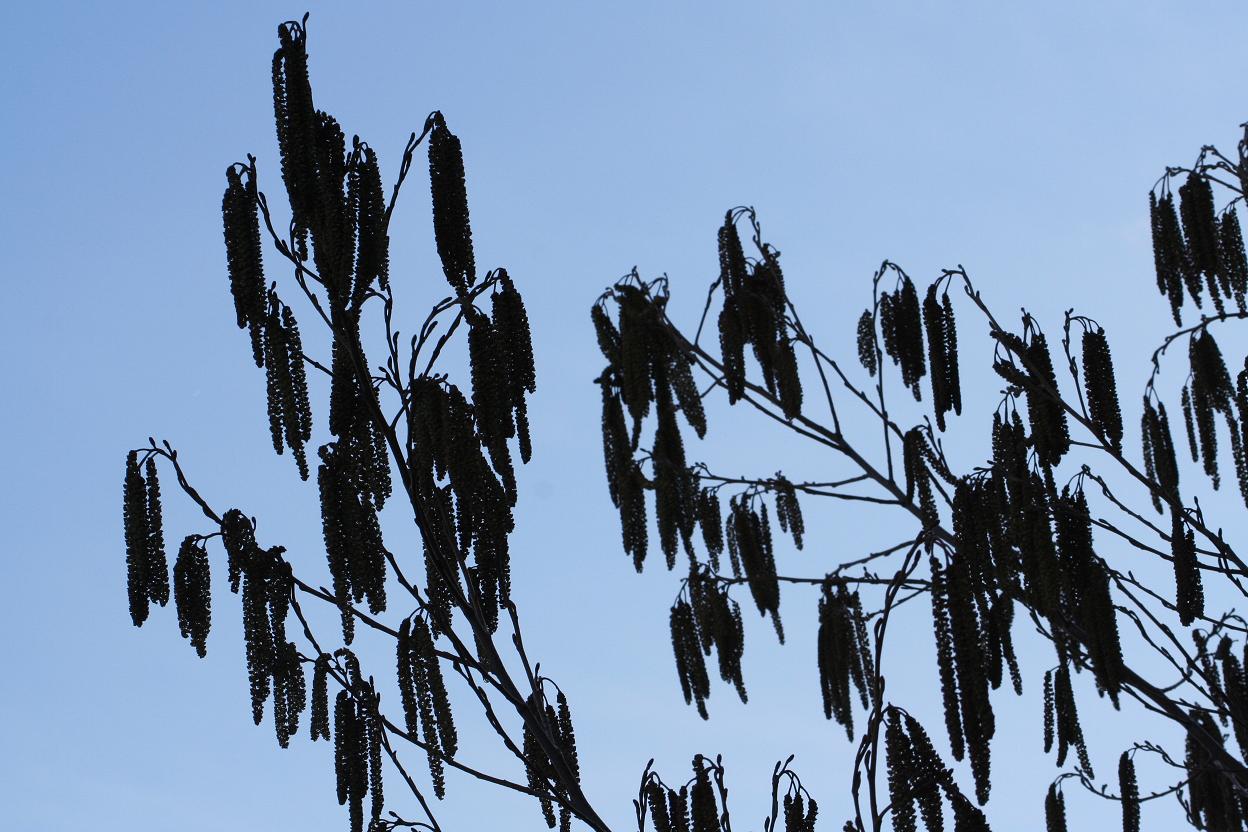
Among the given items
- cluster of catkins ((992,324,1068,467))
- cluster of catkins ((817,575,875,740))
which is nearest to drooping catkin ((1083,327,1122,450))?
cluster of catkins ((992,324,1068,467))

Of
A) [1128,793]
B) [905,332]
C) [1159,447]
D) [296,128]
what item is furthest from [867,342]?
[296,128]

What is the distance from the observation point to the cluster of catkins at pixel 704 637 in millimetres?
6516

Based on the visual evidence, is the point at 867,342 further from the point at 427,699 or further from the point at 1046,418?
the point at 427,699

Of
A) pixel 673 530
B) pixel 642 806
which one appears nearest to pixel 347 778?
pixel 642 806

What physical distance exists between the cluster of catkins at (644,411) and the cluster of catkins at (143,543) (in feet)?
5.40

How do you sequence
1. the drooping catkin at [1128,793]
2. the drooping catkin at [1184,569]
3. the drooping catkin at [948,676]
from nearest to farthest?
the drooping catkin at [948,676], the drooping catkin at [1184,569], the drooping catkin at [1128,793]

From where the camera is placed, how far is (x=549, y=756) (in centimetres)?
395

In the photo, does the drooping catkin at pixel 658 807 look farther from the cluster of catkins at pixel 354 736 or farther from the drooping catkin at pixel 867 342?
the drooping catkin at pixel 867 342

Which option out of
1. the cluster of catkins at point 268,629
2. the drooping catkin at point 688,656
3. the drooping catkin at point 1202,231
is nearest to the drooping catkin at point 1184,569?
the drooping catkin at point 1202,231

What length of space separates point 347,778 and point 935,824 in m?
1.55

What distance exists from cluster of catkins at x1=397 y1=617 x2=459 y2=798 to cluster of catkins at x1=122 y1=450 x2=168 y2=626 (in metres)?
0.66

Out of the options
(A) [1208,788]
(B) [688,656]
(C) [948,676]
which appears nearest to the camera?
(C) [948,676]

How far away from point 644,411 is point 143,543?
181 cm

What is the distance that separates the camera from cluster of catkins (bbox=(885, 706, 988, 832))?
386 centimetres
